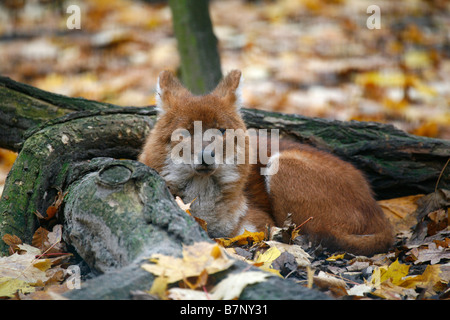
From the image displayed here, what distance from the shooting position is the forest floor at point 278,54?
8039 millimetres

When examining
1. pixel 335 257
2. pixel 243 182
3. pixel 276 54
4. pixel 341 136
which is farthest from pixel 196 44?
pixel 276 54

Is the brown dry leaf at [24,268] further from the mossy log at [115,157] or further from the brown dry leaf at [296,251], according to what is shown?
the brown dry leaf at [296,251]

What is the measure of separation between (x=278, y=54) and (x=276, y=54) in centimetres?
4

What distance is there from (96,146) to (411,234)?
10.1 ft

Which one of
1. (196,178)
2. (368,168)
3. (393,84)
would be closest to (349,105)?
(393,84)

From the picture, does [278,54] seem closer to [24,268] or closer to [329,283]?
[329,283]

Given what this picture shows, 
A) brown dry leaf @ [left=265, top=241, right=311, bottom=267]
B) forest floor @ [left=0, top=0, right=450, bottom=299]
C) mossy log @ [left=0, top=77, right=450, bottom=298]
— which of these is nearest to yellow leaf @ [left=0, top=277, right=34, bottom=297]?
mossy log @ [left=0, top=77, right=450, bottom=298]

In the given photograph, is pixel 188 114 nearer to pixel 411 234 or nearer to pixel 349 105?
pixel 411 234

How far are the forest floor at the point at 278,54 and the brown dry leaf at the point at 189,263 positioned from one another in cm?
519

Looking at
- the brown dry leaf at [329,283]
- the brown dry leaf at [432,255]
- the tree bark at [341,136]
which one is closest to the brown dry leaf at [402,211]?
the tree bark at [341,136]

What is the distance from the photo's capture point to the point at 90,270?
3270mm

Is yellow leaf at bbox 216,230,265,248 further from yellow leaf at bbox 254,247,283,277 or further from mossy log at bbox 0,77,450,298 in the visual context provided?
mossy log at bbox 0,77,450,298

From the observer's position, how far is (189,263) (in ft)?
7.83

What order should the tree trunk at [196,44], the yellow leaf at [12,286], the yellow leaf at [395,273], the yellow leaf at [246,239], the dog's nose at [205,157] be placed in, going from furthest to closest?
the tree trunk at [196,44]
the yellow leaf at [246,239]
the dog's nose at [205,157]
the yellow leaf at [395,273]
the yellow leaf at [12,286]
